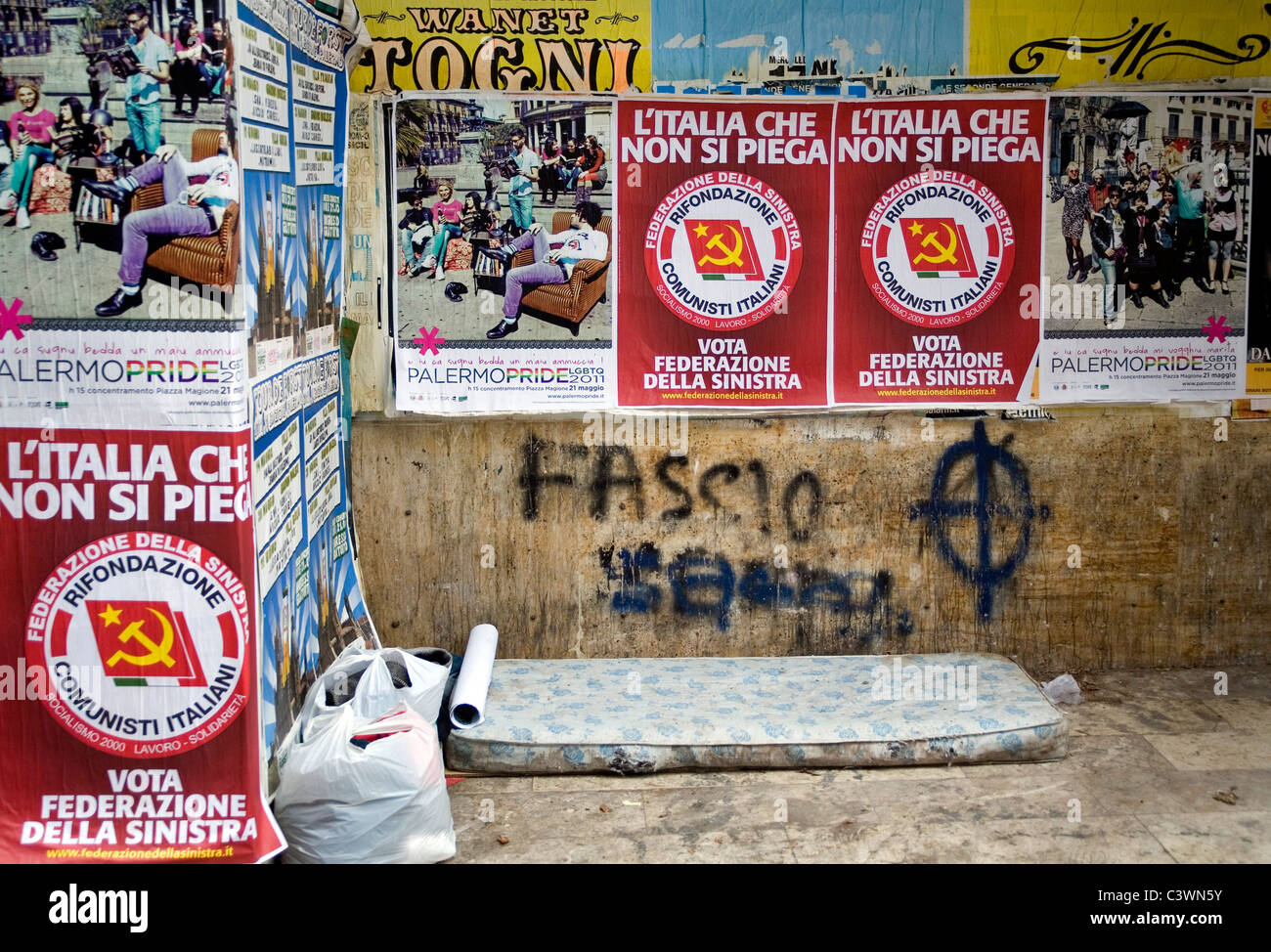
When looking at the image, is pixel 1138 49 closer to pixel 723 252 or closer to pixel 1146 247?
pixel 1146 247

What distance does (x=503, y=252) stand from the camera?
6.24 m

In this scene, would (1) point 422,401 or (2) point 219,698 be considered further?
(1) point 422,401

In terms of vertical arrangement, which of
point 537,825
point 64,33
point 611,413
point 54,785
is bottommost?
point 537,825

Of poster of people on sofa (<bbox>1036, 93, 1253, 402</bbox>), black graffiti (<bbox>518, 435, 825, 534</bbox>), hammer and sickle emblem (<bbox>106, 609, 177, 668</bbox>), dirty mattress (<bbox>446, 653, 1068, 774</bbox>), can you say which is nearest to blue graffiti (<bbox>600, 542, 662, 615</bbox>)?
black graffiti (<bbox>518, 435, 825, 534</bbox>)

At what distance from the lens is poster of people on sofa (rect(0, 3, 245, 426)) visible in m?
4.09

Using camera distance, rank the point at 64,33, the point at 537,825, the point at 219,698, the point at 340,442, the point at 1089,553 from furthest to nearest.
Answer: the point at 1089,553 → the point at 340,442 → the point at 537,825 → the point at 219,698 → the point at 64,33

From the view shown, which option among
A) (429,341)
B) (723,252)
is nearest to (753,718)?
(723,252)

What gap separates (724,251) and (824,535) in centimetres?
160

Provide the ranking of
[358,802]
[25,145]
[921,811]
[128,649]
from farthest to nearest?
[921,811]
[358,802]
[128,649]
[25,145]

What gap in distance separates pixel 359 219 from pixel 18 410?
239 cm

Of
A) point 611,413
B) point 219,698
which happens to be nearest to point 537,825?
point 219,698

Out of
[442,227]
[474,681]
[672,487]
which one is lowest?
[474,681]

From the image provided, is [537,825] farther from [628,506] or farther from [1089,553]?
[1089,553]

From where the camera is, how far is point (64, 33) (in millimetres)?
4082
